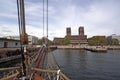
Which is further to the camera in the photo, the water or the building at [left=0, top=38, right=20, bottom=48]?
the building at [left=0, top=38, right=20, bottom=48]

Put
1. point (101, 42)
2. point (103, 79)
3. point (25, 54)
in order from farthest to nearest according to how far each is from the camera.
A: point (101, 42) → point (103, 79) → point (25, 54)

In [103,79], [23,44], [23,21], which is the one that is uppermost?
[23,21]

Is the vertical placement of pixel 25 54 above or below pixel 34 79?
above

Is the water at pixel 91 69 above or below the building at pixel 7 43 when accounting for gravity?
below

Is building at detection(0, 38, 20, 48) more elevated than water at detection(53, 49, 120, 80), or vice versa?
building at detection(0, 38, 20, 48)

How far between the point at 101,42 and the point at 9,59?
15575 centimetres

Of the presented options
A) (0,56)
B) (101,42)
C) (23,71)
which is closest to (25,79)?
(23,71)

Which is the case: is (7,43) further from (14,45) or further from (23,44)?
(23,44)

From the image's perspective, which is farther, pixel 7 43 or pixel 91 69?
pixel 7 43

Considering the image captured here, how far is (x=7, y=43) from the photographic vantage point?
51.1m

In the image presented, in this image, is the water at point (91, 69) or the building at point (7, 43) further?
the building at point (7, 43)

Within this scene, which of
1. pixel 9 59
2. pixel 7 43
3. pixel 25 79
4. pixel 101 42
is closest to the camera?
pixel 25 79

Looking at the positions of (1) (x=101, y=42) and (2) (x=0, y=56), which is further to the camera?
(1) (x=101, y=42)

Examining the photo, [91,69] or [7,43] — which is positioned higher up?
[7,43]
